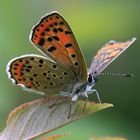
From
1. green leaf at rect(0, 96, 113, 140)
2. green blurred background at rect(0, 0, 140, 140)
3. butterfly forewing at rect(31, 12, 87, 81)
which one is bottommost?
green blurred background at rect(0, 0, 140, 140)

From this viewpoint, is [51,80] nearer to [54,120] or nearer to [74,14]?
[54,120]

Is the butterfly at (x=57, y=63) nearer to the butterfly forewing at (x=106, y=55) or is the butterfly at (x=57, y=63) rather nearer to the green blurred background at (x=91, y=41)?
the butterfly forewing at (x=106, y=55)

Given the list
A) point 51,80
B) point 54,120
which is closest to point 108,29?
point 51,80

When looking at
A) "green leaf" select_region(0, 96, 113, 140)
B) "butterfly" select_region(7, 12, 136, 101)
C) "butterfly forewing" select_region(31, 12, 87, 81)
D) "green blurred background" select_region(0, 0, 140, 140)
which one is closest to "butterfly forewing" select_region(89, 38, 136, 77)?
"butterfly" select_region(7, 12, 136, 101)

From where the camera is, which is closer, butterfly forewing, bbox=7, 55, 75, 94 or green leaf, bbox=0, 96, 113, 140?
green leaf, bbox=0, 96, 113, 140

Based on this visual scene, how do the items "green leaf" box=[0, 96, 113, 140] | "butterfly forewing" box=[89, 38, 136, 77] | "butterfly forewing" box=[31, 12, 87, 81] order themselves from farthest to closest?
"butterfly forewing" box=[89, 38, 136, 77], "butterfly forewing" box=[31, 12, 87, 81], "green leaf" box=[0, 96, 113, 140]

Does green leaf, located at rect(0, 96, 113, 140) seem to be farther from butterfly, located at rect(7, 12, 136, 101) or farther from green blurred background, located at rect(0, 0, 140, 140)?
green blurred background, located at rect(0, 0, 140, 140)
